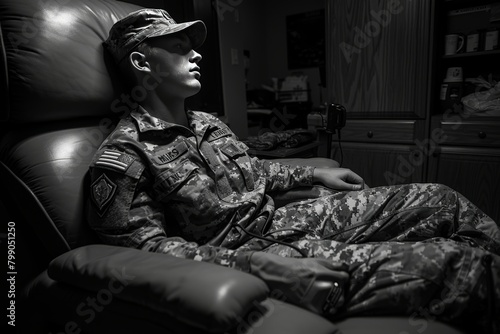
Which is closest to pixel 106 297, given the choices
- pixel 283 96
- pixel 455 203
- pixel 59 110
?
pixel 59 110

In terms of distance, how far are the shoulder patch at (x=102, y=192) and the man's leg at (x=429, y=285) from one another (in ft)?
1.89

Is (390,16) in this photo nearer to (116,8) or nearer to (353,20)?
(353,20)

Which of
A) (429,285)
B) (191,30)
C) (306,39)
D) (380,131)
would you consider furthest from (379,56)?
(306,39)

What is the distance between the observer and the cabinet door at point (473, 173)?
5.87 feet

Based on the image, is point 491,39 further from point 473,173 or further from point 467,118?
point 473,173

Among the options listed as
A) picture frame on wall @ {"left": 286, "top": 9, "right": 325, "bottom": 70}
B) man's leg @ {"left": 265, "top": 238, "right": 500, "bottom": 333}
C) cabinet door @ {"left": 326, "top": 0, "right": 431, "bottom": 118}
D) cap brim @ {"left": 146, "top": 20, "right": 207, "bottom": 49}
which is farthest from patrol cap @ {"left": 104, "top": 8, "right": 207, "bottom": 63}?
picture frame on wall @ {"left": 286, "top": 9, "right": 325, "bottom": 70}

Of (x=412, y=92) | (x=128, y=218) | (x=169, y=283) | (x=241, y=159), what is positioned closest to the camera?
(x=169, y=283)

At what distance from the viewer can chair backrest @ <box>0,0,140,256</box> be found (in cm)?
86

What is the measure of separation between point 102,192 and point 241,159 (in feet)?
1.54

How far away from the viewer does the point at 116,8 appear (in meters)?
1.17

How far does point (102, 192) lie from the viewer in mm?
849

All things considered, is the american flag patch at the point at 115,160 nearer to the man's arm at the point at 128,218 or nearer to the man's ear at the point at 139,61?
the man's arm at the point at 128,218

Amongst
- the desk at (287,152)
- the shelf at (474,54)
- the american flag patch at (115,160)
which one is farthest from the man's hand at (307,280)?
the shelf at (474,54)

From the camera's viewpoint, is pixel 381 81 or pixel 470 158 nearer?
pixel 470 158
